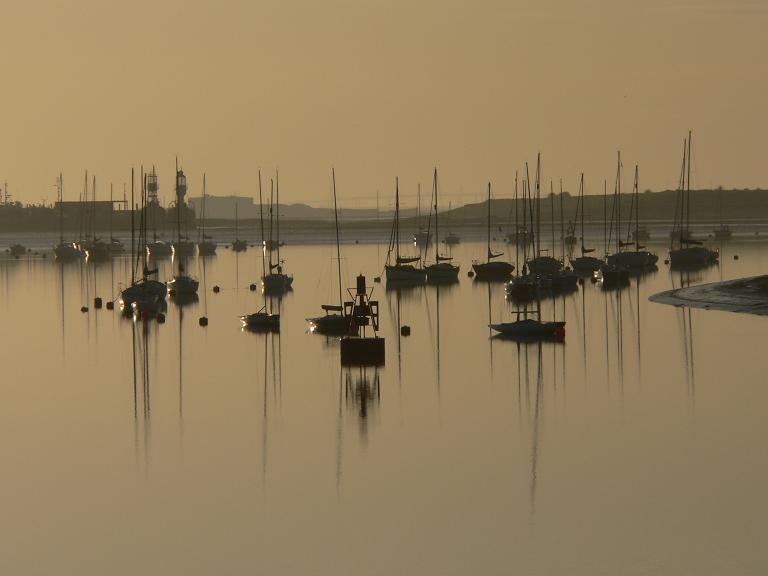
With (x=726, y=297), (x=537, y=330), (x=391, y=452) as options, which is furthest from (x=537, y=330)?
(x=391, y=452)

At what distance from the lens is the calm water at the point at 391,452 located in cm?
3064

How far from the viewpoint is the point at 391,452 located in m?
40.6

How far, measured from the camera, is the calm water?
101ft

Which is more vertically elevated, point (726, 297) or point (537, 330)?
point (726, 297)

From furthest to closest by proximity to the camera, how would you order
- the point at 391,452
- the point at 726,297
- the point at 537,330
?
the point at 726,297 < the point at 537,330 < the point at 391,452

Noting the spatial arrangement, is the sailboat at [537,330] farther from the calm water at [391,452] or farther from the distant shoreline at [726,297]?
the distant shoreline at [726,297]

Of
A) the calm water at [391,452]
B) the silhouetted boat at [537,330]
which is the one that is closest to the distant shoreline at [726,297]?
the calm water at [391,452]

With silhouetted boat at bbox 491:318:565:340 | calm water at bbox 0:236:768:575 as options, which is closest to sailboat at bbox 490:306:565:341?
silhouetted boat at bbox 491:318:565:340

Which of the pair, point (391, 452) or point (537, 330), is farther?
point (537, 330)

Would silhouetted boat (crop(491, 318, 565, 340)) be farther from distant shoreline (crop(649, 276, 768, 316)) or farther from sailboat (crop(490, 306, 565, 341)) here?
distant shoreline (crop(649, 276, 768, 316))

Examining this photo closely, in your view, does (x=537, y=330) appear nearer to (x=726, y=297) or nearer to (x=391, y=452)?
(x=726, y=297)

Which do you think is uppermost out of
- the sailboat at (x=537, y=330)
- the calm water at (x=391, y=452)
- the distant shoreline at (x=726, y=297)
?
the distant shoreline at (x=726, y=297)

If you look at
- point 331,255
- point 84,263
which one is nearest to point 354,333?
point 84,263

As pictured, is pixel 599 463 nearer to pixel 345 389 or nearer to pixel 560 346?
pixel 345 389
